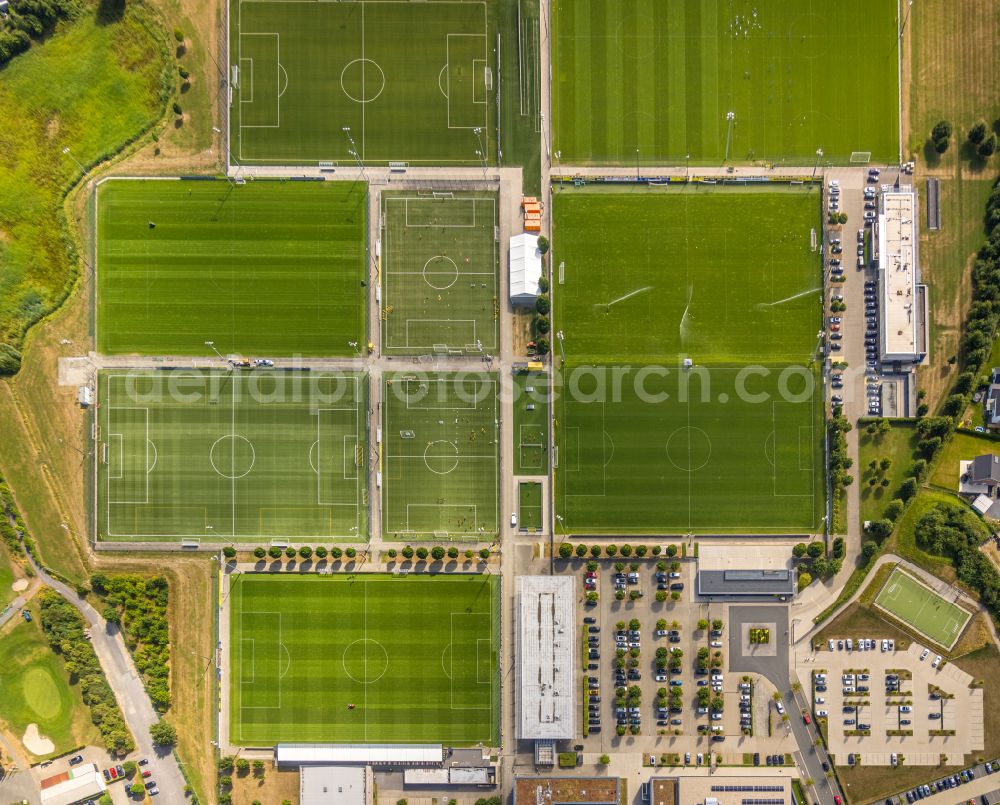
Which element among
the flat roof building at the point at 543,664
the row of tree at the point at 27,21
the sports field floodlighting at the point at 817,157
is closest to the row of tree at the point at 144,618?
the flat roof building at the point at 543,664

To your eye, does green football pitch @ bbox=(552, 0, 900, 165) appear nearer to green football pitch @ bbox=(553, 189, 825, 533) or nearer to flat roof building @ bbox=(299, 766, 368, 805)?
green football pitch @ bbox=(553, 189, 825, 533)

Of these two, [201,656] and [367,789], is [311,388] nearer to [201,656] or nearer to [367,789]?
[201,656]

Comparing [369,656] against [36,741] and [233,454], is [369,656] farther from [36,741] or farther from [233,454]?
[36,741]

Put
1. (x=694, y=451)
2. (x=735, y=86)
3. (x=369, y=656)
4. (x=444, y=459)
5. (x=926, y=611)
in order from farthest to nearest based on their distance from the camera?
(x=735, y=86) < (x=444, y=459) < (x=694, y=451) < (x=369, y=656) < (x=926, y=611)

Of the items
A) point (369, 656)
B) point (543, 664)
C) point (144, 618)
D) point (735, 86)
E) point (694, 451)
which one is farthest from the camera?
point (735, 86)

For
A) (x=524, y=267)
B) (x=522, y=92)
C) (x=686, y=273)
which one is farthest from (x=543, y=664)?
(x=522, y=92)

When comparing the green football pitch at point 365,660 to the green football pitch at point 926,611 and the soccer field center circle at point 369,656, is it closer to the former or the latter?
the soccer field center circle at point 369,656

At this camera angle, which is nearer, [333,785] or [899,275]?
[333,785]
